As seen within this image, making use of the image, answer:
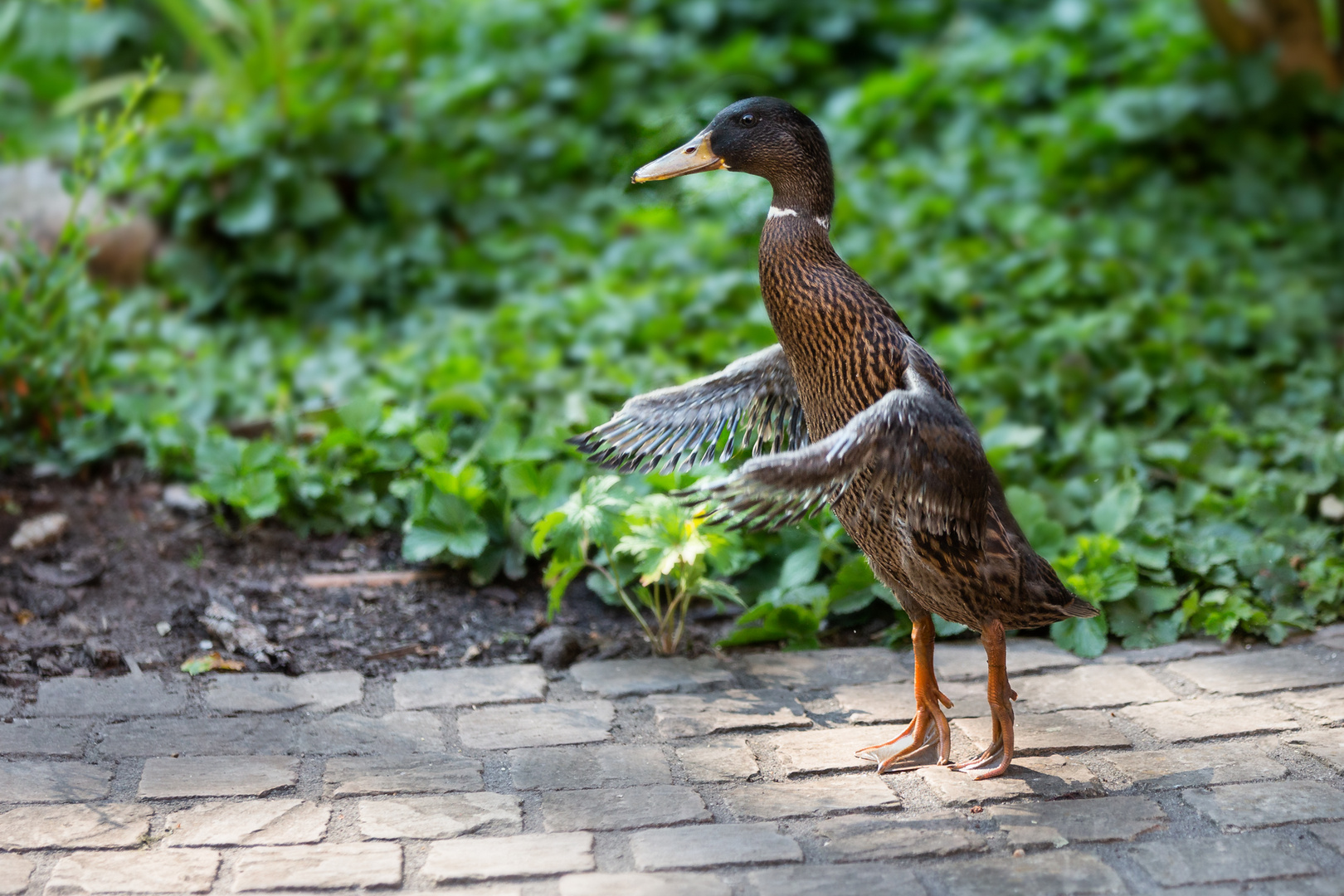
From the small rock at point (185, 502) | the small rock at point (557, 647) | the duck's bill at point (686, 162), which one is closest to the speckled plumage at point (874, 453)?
the duck's bill at point (686, 162)

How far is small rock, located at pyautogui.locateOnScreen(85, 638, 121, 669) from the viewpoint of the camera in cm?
343

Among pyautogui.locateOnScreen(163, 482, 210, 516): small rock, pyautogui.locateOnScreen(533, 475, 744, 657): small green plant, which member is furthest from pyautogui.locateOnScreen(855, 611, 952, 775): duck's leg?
pyautogui.locateOnScreen(163, 482, 210, 516): small rock

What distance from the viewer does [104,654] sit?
135 inches

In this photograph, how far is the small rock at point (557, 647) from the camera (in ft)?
11.8

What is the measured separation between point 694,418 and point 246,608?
5.02 feet

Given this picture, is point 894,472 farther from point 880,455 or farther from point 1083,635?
point 1083,635

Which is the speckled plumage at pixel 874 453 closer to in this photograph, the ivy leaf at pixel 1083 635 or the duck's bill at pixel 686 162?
the duck's bill at pixel 686 162

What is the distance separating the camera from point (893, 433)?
263 cm

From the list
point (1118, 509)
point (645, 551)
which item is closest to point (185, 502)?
point (645, 551)

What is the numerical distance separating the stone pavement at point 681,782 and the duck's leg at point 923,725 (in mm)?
65

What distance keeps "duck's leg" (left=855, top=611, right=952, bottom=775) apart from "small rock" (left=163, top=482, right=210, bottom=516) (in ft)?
8.24

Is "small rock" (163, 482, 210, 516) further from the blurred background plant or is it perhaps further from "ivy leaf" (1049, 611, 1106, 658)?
"ivy leaf" (1049, 611, 1106, 658)

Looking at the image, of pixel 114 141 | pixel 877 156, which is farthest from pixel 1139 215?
pixel 114 141

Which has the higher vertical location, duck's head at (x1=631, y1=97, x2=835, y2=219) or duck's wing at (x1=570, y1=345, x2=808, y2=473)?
duck's head at (x1=631, y1=97, x2=835, y2=219)
